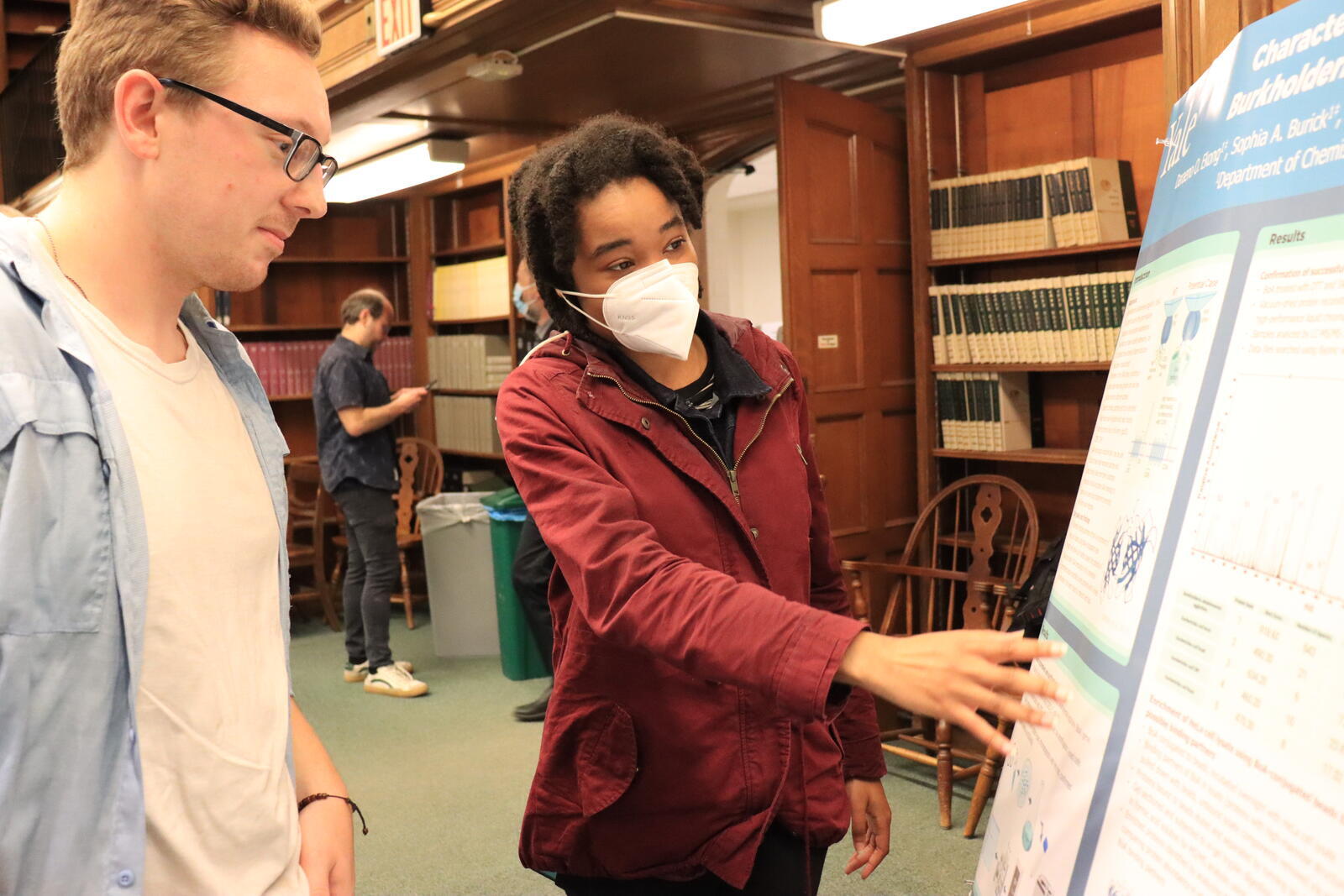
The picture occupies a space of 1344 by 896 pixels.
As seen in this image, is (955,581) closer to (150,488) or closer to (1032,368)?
(1032,368)

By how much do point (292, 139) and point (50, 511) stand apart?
43cm

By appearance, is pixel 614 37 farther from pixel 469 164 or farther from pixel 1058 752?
pixel 1058 752

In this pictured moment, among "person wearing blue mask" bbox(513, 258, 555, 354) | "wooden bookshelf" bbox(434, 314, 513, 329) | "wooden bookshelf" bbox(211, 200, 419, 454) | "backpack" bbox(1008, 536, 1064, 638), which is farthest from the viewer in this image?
"wooden bookshelf" bbox(211, 200, 419, 454)

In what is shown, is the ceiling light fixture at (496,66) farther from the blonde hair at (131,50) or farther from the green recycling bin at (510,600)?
the blonde hair at (131,50)

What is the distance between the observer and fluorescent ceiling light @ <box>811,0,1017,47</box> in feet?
10.8

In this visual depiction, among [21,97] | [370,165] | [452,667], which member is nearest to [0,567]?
[452,667]

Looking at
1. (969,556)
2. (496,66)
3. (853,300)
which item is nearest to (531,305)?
(496,66)

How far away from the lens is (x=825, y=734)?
142 centimetres

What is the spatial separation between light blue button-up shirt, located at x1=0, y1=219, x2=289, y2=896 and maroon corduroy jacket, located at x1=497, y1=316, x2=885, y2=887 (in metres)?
0.45

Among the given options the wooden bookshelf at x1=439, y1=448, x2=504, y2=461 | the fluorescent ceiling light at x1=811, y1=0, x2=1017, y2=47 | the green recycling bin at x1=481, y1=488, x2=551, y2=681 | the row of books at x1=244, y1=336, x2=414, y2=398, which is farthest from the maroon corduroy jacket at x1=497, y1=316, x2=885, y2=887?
the row of books at x1=244, y1=336, x2=414, y2=398

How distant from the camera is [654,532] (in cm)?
120

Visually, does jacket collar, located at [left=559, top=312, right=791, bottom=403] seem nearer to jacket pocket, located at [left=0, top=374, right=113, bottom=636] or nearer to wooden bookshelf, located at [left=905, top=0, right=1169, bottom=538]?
jacket pocket, located at [left=0, top=374, right=113, bottom=636]

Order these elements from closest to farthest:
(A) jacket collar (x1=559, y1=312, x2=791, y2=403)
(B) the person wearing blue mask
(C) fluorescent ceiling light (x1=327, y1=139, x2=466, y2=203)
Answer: (A) jacket collar (x1=559, y1=312, x2=791, y2=403) < (B) the person wearing blue mask < (C) fluorescent ceiling light (x1=327, y1=139, x2=466, y2=203)

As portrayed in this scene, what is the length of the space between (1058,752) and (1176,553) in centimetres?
24
